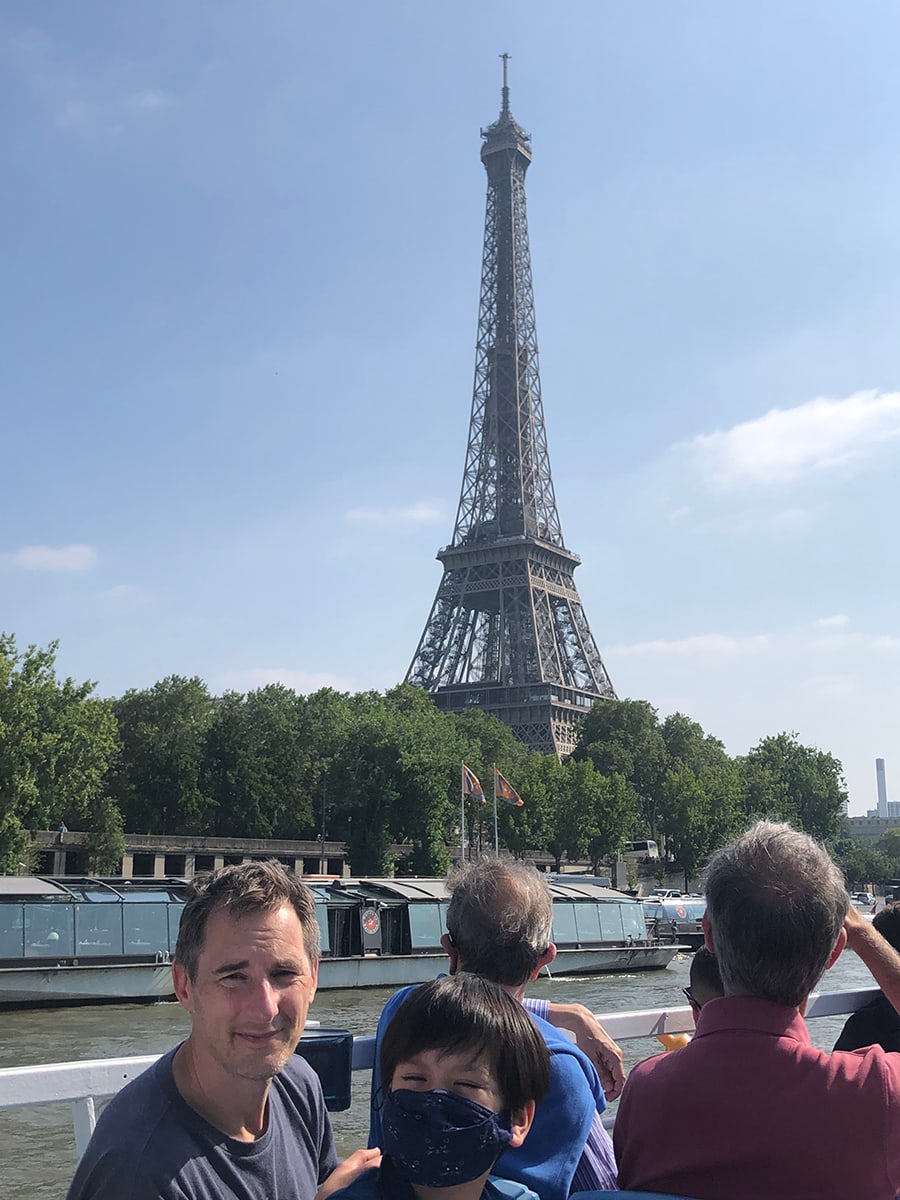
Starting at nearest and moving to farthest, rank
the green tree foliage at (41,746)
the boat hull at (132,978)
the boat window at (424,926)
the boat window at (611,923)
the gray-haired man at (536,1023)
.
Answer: the gray-haired man at (536,1023)
the boat hull at (132,978)
the boat window at (424,926)
the boat window at (611,923)
the green tree foliage at (41,746)

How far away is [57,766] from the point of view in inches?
1656

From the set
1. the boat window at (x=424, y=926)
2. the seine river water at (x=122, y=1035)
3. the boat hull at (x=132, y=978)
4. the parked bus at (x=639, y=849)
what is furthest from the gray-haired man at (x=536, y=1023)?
the parked bus at (x=639, y=849)

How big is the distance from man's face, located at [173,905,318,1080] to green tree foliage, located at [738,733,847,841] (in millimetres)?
83073

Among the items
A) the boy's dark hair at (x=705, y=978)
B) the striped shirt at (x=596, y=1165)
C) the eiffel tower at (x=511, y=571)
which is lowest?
the striped shirt at (x=596, y=1165)

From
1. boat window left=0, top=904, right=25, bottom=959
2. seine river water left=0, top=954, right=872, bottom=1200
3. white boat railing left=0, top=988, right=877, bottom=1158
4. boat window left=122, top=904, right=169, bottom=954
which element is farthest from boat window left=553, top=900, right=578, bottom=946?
white boat railing left=0, top=988, right=877, bottom=1158

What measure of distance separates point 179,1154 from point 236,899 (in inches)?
20.8

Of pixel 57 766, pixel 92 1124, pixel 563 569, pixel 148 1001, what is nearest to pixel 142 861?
pixel 57 766

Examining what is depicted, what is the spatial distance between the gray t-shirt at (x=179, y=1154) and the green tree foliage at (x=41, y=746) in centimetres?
3830

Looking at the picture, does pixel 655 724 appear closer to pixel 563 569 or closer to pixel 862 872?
pixel 563 569

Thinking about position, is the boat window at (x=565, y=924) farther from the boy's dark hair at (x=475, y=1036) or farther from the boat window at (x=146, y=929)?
the boy's dark hair at (x=475, y=1036)

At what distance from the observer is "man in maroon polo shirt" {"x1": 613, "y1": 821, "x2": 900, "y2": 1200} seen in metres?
2.43

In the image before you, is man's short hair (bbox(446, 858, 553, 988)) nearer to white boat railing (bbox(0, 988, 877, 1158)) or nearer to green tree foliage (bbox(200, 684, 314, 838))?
white boat railing (bbox(0, 988, 877, 1158))

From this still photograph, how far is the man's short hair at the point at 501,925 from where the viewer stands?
9.84ft

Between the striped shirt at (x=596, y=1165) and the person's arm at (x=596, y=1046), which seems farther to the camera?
the person's arm at (x=596, y=1046)
